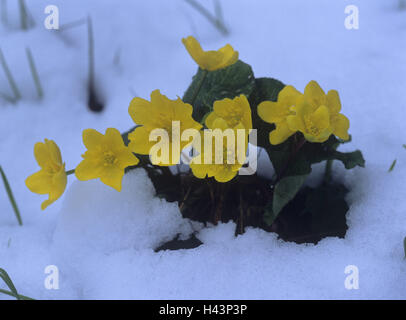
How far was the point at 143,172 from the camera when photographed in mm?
934

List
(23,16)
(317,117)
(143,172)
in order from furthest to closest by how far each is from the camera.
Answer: (23,16) < (143,172) < (317,117)

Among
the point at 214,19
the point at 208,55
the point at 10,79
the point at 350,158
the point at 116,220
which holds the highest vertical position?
the point at 214,19

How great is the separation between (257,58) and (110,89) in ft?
1.47

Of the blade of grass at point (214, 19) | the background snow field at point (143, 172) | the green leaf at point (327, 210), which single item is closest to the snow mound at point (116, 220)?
the background snow field at point (143, 172)

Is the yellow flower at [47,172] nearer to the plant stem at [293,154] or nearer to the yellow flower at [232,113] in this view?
the yellow flower at [232,113]

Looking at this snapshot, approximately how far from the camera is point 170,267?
31.4 inches

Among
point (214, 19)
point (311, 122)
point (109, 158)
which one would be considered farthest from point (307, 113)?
point (214, 19)

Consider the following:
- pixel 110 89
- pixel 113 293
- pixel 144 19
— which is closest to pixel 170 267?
pixel 113 293

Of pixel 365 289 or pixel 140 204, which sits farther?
pixel 140 204

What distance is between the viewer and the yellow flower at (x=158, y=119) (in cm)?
71

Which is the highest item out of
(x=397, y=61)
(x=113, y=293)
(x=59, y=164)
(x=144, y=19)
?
(x=144, y=19)

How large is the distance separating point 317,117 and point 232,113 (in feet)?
0.46

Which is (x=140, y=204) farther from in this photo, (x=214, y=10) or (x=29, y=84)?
(x=214, y=10)

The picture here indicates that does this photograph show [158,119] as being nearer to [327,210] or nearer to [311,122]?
[311,122]
